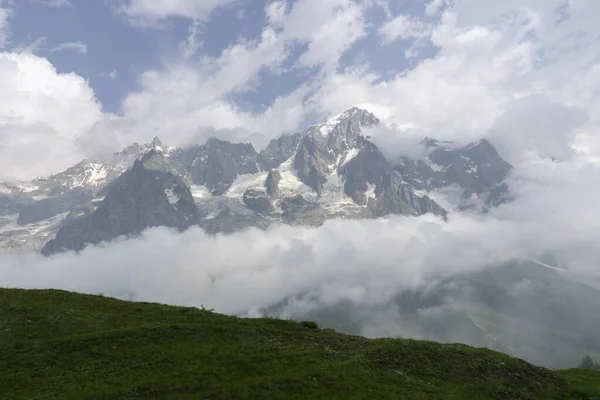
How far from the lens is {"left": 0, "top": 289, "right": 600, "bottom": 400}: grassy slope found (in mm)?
34531

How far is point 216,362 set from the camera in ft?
128

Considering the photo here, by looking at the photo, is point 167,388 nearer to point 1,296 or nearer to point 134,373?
point 134,373

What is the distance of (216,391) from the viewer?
33.7 m

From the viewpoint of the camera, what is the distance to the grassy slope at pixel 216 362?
3453cm

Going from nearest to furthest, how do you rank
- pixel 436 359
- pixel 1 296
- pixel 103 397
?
pixel 103 397, pixel 436 359, pixel 1 296

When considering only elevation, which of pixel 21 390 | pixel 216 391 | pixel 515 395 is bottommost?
pixel 21 390

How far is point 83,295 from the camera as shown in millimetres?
57094

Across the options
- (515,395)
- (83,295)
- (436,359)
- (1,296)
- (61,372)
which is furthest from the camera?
(83,295)

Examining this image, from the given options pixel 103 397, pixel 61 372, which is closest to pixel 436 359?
pixel 103 397

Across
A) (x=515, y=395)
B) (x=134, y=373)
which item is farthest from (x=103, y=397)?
(x=515, y=395)

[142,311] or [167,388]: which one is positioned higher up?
[142,311]

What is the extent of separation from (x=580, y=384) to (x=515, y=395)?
1178cm

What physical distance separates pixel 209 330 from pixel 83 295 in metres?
20.5

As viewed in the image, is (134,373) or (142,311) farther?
(142,311)
